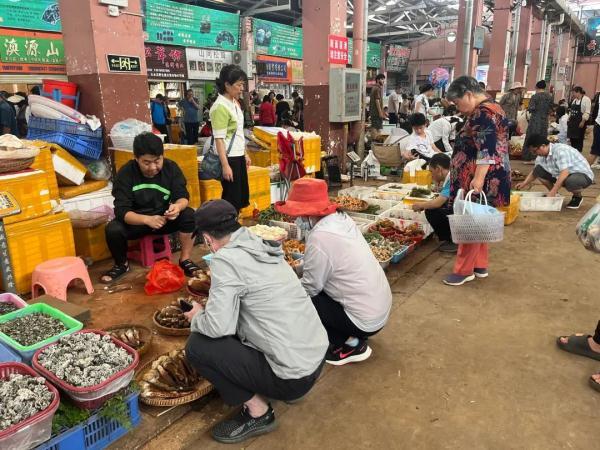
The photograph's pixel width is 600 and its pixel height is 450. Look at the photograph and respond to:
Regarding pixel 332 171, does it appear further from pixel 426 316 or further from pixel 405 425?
pixel 405 425

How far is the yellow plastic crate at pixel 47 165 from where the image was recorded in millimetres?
3904

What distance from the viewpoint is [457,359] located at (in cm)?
286

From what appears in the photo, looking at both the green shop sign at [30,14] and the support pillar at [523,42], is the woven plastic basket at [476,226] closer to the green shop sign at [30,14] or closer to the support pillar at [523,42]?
the green shop sign at [30,14]

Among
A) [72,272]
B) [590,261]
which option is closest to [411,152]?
[590,261]

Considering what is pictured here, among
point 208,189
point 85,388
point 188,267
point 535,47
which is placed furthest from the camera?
point 535,47

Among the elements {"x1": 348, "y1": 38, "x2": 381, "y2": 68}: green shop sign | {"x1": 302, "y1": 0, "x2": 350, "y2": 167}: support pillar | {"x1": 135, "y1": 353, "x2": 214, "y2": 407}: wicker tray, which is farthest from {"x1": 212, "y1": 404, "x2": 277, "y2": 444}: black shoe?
{"x1": 348, "y1": 38, "x2": 381, "y2": 68}: green shop sign

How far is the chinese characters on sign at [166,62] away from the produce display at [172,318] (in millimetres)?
9942

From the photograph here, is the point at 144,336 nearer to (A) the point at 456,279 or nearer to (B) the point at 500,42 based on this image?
(A) the point at 456,279

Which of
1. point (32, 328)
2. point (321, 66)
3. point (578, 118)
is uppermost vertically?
point (321, 66)

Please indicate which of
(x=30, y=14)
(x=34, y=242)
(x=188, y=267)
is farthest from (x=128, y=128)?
(x=30, y=14)

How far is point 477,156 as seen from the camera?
3719 millimetres

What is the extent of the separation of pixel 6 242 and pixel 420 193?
4391mm

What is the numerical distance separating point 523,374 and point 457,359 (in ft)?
1.23

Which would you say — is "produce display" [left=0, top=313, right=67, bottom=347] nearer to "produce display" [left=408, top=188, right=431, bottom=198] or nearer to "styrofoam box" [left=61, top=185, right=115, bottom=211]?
"styrofoam box" [left=61, top=185, right=115, bottom=211]
